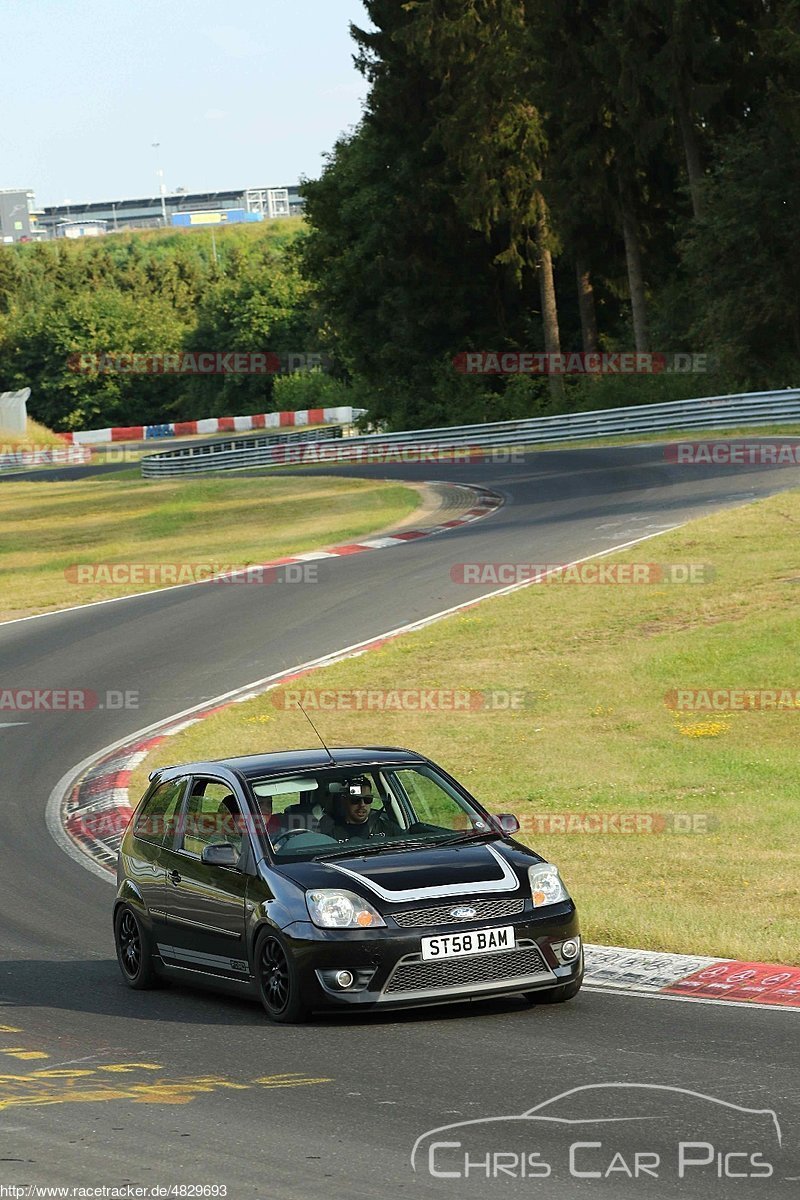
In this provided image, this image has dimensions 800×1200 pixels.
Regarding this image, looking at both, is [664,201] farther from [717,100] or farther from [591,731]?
[591,731]

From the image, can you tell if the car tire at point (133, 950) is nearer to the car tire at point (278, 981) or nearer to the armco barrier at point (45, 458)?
the car tire at point (278, 981)

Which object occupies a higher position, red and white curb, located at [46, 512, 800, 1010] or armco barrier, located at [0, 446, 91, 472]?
armco barrier, located at [0, 446, 91, 472]

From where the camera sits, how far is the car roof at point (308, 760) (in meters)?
9.71

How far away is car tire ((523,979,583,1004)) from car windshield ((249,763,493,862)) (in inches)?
39.3

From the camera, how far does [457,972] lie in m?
8.44

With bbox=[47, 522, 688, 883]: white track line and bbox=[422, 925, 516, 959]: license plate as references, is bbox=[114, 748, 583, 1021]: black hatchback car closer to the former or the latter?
bbox=[422, 925, 516, 959]: license plate

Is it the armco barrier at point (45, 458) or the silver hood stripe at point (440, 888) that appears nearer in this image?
the silver hood stripe at point (440, 888)

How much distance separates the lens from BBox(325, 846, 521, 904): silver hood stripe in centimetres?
851

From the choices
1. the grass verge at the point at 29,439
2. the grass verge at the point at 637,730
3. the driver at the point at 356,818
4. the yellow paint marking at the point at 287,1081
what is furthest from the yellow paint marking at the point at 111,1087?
the grass verge at the point at 29,439

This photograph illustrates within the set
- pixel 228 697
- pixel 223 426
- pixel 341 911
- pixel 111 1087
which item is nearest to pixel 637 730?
pixel 228 697

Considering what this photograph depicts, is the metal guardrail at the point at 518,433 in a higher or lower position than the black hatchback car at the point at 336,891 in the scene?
higher

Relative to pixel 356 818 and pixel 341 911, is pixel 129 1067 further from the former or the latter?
pixel 356 818

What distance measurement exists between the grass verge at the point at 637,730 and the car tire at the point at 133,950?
2807 millimetres

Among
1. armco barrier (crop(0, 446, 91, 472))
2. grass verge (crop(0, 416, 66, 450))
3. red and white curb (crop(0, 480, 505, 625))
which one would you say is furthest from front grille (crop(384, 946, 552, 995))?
grass verge (crop(0, 416, 66, 450))
